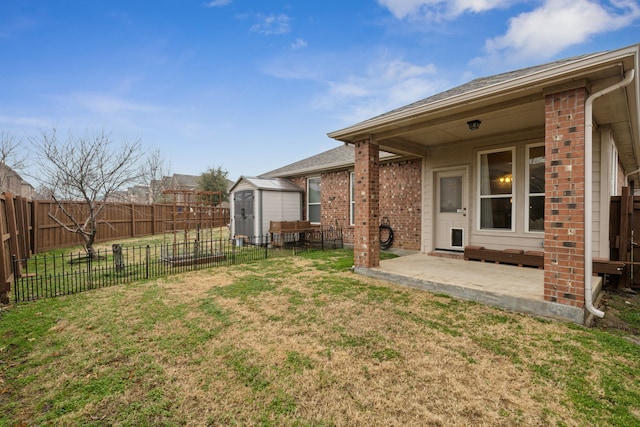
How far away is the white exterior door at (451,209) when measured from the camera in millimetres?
6995

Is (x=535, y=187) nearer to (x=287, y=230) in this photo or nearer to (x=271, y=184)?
(x=287, y=230)

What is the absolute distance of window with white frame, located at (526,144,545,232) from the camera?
577cm

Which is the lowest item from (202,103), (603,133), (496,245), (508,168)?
(496,245)

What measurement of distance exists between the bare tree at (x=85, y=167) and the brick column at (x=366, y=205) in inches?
300

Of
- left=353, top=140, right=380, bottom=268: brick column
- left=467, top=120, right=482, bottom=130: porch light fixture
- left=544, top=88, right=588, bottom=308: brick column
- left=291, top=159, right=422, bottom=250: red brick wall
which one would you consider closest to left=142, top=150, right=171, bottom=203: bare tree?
left=291, top=159, right=422, bottom=250: red brick wall

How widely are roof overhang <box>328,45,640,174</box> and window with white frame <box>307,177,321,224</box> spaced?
4.88 meters

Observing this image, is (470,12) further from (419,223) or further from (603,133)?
(419,223)

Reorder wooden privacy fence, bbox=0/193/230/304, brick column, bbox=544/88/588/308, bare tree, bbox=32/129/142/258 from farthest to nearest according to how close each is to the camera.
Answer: bare tree, bbox=32/129/142/258 → wooden privacy fence, bbox=0/193/230/304 → brick column, bbox=544/88/588/308

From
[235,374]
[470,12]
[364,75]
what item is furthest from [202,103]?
[235,374]

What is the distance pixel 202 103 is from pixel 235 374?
15.0m

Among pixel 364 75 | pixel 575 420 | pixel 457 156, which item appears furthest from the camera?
pixel 364 75

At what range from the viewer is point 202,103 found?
14.5 metres

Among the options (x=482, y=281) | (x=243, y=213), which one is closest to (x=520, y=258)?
(x=482, y=281)

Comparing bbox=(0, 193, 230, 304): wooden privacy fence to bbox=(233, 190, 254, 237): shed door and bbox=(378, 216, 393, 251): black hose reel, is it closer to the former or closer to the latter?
bbox=(233, 190, 254, 237): shed door
